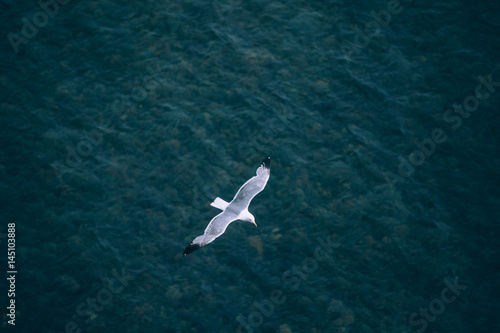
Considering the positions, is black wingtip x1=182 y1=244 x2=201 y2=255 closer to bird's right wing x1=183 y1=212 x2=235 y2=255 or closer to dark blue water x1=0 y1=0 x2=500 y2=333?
bird's right wing x1=183 y1=212 x2=235 y2=255

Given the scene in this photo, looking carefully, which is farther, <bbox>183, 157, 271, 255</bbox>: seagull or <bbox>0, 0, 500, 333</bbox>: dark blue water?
<bbox>0, 0, 500, 333</bbox>: dark blue water

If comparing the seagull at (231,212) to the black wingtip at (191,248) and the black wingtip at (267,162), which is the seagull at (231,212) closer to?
the black wingtip at (191,248)

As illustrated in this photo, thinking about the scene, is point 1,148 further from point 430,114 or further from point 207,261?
point 430,114

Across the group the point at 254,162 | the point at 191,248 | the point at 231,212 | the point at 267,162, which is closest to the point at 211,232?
the point at 191,248

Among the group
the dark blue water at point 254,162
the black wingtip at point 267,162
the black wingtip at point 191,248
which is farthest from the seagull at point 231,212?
the dark blue water at point 254,162

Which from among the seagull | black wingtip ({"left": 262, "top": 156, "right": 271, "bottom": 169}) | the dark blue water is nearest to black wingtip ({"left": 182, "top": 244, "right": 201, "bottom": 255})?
the seagull

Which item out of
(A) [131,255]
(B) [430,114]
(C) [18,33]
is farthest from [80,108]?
(B) [430,114]
